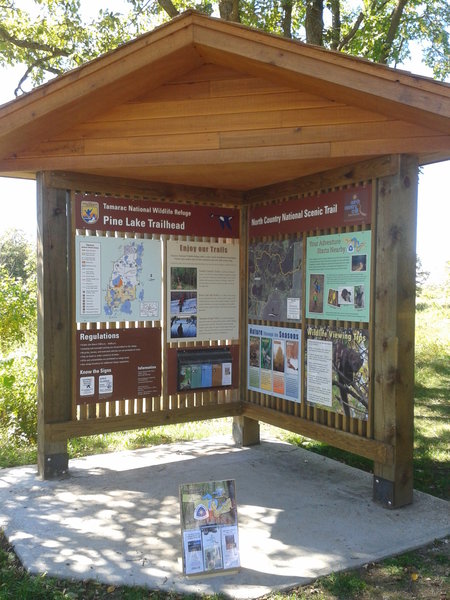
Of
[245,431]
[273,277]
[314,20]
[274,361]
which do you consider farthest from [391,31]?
[245,431]

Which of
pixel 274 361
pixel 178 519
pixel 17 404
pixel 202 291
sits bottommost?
pixel 178 519

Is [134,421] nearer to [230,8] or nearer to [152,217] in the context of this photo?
[152,217]

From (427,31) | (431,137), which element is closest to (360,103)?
(431,137)

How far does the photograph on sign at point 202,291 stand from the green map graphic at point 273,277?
240 millimetres

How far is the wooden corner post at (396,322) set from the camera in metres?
5.02

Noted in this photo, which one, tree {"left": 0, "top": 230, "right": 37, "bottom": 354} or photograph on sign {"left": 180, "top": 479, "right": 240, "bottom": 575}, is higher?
tree {"left": 0, "top": 230, "right": 37, "bottom": 354}

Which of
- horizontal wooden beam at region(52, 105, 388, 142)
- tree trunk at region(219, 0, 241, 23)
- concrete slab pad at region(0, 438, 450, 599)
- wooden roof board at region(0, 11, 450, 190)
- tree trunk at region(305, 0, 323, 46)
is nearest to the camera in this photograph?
concrete slab pad at region(0, 438, 450, 599)

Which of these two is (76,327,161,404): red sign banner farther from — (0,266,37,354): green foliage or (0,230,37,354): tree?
(0,266,37,354): green foliage

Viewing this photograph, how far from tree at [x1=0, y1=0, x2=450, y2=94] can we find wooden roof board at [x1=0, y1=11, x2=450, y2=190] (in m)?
5.72

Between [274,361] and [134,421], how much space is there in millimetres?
1730

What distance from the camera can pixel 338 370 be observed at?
5621 mm

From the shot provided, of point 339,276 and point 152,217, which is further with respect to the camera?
point 152,217

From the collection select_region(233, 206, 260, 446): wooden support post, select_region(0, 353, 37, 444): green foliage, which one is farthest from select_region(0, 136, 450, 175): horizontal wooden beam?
select_region(0, 353, 37, 444): green foliage

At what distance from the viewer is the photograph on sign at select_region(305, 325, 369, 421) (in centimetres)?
534
